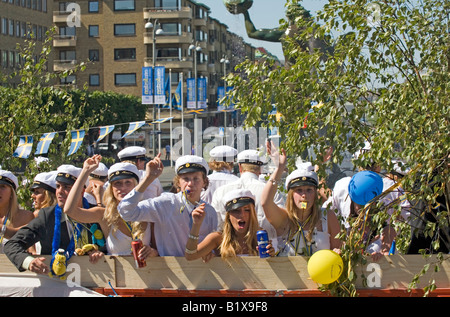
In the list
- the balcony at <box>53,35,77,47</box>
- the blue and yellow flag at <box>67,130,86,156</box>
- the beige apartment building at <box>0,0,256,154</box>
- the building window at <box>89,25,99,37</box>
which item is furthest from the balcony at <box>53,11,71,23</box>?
the blue and yellow flag at <box>67,130,86,156</box>

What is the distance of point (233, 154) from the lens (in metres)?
8.55

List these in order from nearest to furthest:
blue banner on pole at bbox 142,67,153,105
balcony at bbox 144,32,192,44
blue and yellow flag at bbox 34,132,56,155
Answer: blue and yellow flag at bbox 34,132,56,155, blue banner on pole at bbox 142,67,153,105, balcony at bbox 144,32,192,44

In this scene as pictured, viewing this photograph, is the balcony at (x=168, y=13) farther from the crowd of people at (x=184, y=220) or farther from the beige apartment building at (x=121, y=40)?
the crowd of people at (x=184, y=220)

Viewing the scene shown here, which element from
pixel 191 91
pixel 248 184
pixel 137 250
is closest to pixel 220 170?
pixel 248 184

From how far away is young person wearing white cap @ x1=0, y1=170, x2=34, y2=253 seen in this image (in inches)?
251

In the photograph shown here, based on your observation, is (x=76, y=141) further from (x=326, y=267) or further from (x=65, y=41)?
(x=65, y=41)

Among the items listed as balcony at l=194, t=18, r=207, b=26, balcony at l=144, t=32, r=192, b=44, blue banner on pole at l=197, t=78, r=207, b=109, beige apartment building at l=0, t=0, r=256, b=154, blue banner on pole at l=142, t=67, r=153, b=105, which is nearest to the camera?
blue banner on pole at l=142, t=67, r=153, b=105

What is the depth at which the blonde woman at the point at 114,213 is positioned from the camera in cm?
568

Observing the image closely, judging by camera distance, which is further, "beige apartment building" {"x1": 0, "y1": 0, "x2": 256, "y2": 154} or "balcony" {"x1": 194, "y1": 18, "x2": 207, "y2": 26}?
"balcony" {"x1": 194, "y1": 18, "x2": 207, "y2": 26}

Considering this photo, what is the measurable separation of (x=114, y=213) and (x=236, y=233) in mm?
1024

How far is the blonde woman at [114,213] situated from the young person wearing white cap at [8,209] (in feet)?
2.75

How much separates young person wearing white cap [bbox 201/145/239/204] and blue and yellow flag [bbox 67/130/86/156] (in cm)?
211

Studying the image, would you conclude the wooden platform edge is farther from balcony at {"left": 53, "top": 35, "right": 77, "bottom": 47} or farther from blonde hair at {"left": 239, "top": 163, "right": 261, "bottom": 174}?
balcony at {"left": 53, "top": 35, "right": 77, "bottom": 47}
